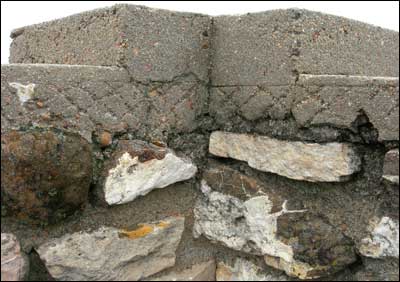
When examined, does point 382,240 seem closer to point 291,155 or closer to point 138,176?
point 291,155

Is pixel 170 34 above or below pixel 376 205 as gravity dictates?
above

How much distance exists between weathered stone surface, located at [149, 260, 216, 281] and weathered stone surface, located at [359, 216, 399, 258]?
582 millimetres

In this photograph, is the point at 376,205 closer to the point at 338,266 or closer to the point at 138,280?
the point at 338,266

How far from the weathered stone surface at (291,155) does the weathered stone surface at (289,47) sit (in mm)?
203

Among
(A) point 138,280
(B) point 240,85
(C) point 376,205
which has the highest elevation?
(B) point 240,85

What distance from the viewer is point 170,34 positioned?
5.41 ft

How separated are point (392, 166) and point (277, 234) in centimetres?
45

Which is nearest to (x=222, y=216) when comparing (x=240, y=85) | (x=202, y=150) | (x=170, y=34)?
(x=202, y=150)

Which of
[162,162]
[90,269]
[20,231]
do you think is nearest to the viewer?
[20,231]

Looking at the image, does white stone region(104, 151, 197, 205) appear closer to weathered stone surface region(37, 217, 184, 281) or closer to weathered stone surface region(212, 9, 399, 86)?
weathered stone surface region(37, 217, 184, 281)

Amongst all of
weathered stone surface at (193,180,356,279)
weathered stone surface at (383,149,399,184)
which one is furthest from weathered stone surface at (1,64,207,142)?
weathered stone surface at (383,149,399,184)

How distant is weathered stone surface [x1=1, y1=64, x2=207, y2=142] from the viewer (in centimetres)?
135

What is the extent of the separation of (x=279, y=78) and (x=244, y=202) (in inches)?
17.6

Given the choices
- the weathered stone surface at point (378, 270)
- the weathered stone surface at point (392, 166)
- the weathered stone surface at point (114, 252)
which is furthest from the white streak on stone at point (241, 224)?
the weathered stone surface at point (392, 166)
